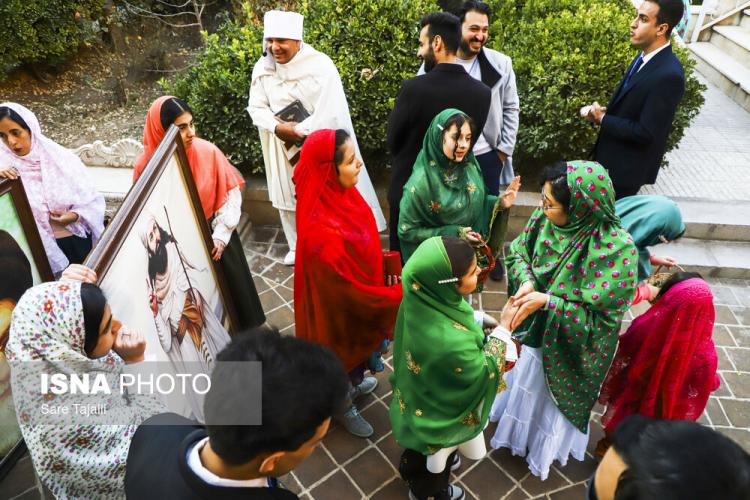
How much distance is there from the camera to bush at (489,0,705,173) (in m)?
5.48

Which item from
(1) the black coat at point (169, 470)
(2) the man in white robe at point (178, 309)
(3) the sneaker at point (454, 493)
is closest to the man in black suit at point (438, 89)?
(2) the man in white robe at point (178, 309)

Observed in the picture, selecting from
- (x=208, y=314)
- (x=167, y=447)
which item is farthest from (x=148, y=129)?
A: (x=167, y=447)

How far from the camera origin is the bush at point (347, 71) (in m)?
5.58

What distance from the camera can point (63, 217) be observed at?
12.3ft

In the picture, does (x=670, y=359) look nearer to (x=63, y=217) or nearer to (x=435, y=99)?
(x=435, y=99)

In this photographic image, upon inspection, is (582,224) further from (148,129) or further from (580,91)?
(580,91)

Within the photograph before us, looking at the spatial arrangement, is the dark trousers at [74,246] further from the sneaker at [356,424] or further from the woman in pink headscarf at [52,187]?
the sneaker at [356,424]

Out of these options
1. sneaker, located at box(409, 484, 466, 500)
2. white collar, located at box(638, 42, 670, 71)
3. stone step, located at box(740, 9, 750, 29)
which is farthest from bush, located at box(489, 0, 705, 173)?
stone step, located at box(740, 9, 750, 29)

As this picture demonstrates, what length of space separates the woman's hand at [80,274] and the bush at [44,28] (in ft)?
26.9

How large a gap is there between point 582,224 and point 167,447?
87.8 inches

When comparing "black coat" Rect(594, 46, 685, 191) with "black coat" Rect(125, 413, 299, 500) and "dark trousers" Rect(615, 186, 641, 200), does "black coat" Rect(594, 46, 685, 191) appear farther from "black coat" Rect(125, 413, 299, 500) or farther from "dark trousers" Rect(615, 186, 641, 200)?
"black coat" Rect(125, 413, 299, 500)

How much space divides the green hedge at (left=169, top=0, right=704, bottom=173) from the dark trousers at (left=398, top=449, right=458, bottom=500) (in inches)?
142

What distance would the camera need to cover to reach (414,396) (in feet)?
8.83

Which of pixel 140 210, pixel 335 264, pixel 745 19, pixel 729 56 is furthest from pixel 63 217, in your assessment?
pixel 745 19
